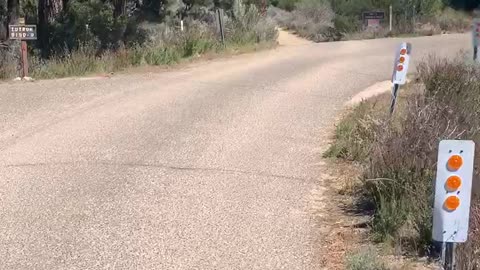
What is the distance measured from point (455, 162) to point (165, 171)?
12.6 ft

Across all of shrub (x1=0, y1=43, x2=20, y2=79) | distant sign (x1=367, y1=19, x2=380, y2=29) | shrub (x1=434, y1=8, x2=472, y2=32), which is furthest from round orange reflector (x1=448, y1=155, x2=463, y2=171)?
shrub (x1=434, y1=8, x2=472, y2=32)

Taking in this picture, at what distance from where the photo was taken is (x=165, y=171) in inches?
304

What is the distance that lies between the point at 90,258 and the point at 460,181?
8.71ft

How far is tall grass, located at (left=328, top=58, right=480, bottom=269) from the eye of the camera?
544 cm

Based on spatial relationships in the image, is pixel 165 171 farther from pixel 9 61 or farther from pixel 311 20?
pixel 311 20

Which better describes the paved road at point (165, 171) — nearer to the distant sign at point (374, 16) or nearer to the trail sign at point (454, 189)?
the trail sign at point (454, 189)

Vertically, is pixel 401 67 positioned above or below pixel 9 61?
above

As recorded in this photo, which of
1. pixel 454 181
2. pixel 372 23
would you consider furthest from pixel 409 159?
pixel 372 23

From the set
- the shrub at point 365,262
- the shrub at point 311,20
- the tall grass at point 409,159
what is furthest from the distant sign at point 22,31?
the shrub at point 311,20

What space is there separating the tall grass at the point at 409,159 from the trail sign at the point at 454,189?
0.30 metres

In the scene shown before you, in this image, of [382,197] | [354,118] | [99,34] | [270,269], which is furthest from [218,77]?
[270,269]

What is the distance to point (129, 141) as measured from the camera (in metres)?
9.12

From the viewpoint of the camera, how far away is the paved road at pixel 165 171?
5512 mm

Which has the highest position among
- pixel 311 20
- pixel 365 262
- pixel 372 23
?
pixel 311 20
